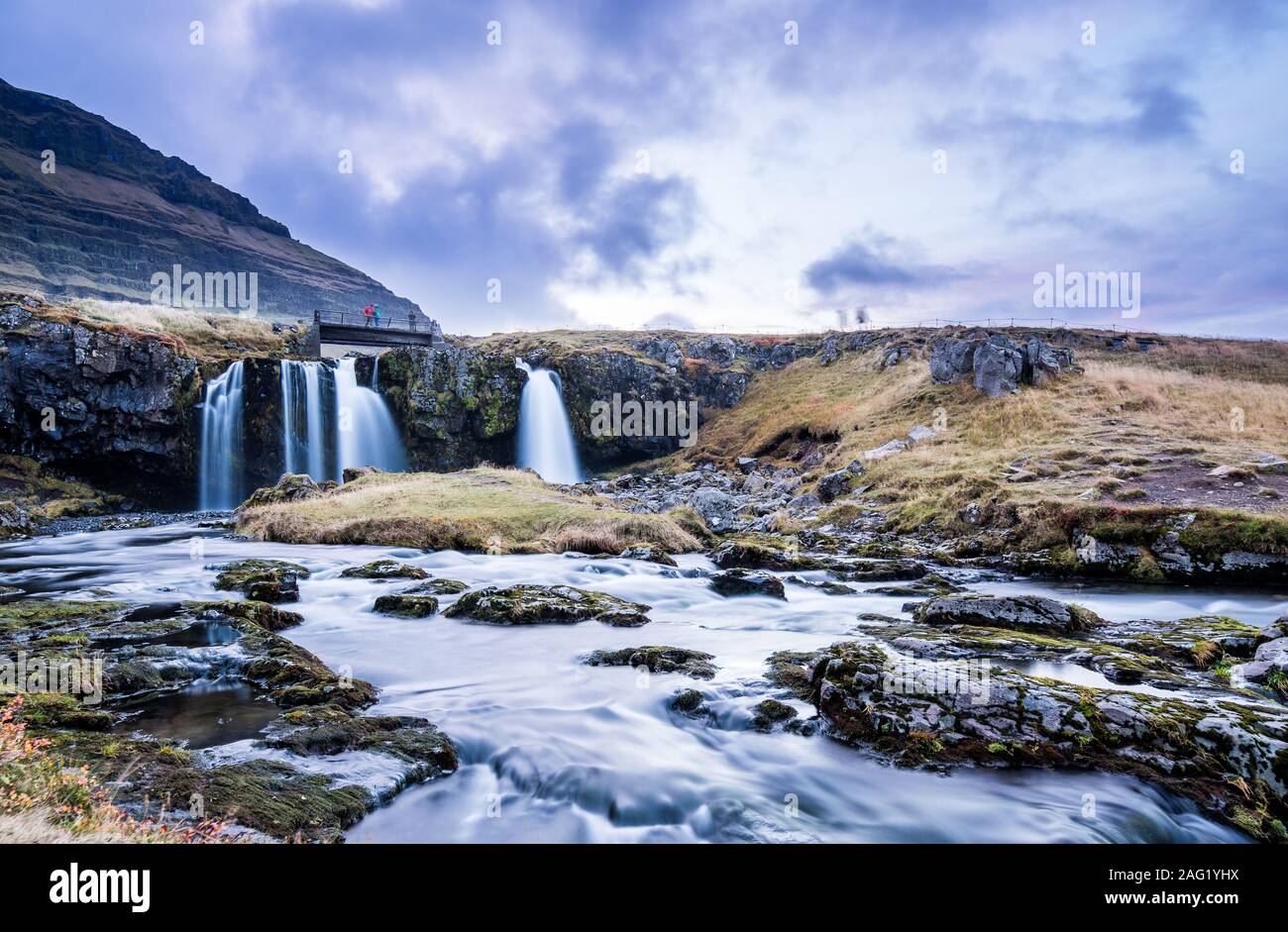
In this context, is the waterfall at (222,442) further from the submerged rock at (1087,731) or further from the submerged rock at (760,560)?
the submerged rock at (1087,731)

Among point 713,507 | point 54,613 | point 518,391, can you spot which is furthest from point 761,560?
point 518,391

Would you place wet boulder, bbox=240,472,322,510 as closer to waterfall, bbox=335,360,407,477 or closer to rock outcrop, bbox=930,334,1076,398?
waterfall, bbox=335,360,407,477

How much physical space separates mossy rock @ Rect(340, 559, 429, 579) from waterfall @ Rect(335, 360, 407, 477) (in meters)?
32.9

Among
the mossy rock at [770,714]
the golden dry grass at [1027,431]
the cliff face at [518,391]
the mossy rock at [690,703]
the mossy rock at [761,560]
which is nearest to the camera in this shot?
the mossy rock at [770,714]

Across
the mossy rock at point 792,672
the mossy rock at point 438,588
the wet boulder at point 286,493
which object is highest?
the wet boulder at point 286,493

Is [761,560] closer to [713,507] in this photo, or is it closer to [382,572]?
[382,572]

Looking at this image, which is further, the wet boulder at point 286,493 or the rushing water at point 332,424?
the rushing water at point 332,424

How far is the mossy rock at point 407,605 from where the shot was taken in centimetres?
1444

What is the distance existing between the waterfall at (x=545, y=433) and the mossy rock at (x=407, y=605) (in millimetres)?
39147

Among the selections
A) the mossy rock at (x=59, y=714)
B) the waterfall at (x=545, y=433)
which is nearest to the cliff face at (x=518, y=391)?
the waterfall at (x=545, y=433)

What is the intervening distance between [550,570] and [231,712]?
1248 centimetres

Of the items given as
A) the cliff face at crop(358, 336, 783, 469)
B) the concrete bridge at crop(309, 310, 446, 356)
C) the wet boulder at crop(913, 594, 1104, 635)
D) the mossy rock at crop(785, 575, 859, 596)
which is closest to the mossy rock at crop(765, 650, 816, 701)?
the wet boulder at crop(913, 594, 1104, 635)

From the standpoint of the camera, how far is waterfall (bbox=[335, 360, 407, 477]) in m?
48.8
